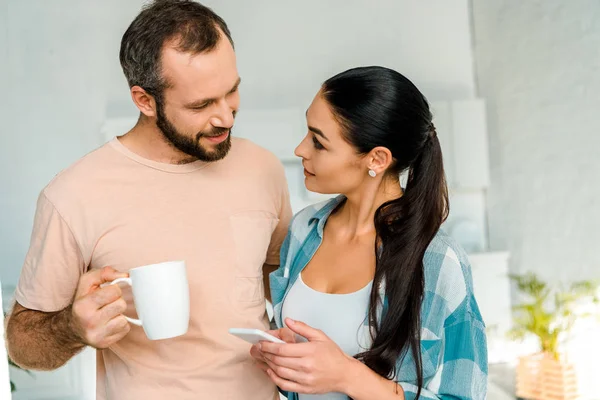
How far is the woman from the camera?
125 cm

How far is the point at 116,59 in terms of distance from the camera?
148 inches

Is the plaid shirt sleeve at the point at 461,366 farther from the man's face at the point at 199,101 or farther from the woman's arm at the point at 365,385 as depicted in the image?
the man's face at the point at 199,101

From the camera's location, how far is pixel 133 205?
1401mm

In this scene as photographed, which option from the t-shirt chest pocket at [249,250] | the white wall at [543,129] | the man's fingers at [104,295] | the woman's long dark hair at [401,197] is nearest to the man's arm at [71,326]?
the man's fingers at [104,295]

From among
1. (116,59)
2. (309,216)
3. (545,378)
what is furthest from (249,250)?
(116,59)

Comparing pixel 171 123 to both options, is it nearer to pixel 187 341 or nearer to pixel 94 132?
pixel 187 341

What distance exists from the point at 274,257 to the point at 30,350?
0.57 metres

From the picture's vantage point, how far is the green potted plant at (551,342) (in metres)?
3.25

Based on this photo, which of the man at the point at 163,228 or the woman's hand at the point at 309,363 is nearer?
the woman's hand at the point at 309,363

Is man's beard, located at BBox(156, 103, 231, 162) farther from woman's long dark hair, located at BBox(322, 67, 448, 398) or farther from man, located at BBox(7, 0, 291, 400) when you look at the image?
woman's long dark hair, located at BBox(322, 67, 448, 398)

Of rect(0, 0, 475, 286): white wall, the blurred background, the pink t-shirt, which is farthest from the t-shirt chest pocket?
rect(0, 0, 475, 286): white wall

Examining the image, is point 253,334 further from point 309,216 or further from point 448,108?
point 448,108

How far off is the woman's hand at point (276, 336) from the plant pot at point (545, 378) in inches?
88.9

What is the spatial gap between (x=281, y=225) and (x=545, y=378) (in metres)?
2.18
